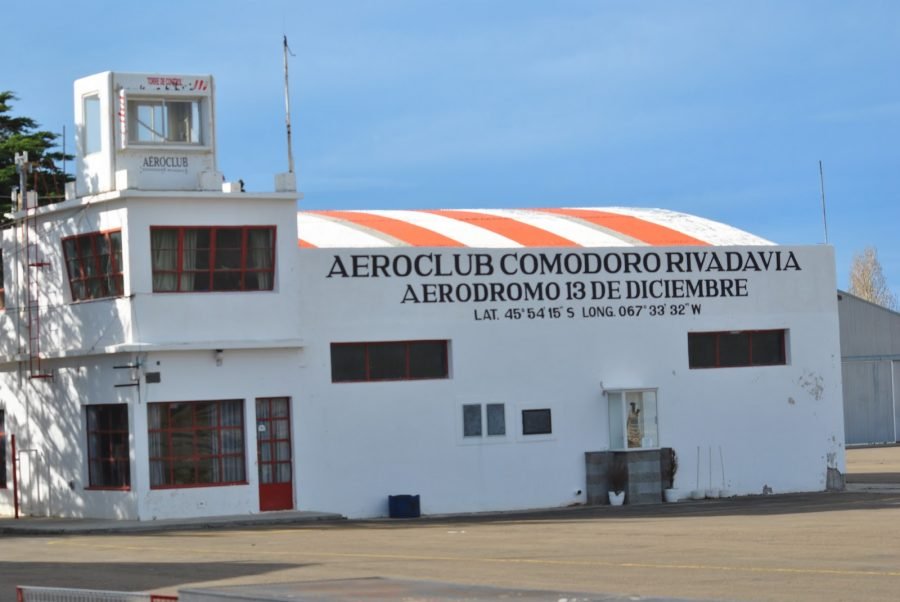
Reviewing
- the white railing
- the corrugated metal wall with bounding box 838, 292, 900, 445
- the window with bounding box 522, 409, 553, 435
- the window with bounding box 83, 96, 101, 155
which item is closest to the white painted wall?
the window with bounding box 522, 409, 553, 435

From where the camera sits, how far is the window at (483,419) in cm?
3872

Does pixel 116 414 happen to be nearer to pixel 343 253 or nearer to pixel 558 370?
pixel 343 253

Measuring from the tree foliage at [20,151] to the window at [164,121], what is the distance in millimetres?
14149

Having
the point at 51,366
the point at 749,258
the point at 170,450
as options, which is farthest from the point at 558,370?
the point at 51,366

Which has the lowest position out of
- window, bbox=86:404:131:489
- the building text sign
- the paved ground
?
the paved ground

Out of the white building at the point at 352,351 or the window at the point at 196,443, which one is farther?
the white building at the point at 352,351

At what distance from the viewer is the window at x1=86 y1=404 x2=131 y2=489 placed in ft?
120

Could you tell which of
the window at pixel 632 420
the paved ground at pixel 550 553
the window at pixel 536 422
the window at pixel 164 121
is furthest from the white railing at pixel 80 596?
the window at pixel 632 420

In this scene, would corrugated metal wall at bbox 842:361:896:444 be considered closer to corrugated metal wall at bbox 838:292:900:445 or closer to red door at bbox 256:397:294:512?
corrugated metal wall at bbox 838:292:900:445

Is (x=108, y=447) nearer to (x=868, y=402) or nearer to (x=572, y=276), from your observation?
(x=572, y=276)

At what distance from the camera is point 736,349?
41.7 metres

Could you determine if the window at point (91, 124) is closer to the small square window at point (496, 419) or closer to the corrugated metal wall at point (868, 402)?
the small square window at point (496, 419)

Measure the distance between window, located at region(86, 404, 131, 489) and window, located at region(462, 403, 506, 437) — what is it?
7.95m

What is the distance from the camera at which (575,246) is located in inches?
1603
